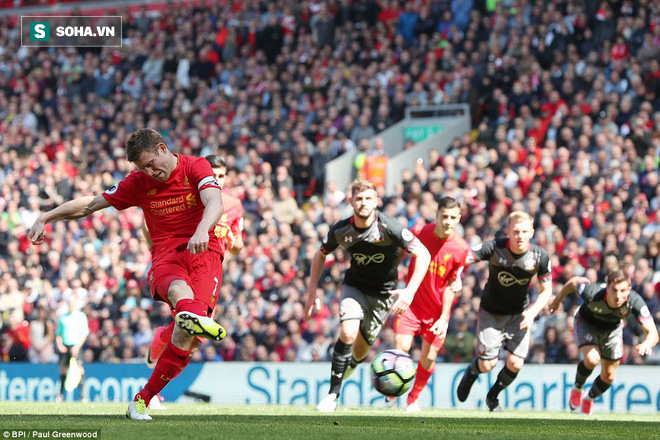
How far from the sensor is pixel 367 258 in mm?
11852

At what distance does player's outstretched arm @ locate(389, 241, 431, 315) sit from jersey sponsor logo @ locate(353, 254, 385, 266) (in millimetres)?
632

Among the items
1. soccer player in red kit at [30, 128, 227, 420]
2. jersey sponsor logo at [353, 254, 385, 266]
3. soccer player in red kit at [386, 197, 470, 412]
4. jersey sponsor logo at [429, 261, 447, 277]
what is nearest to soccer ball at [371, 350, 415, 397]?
jersey sponsor logo at [353, 254, 385, 266]

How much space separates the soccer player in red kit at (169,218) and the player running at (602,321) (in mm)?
5213

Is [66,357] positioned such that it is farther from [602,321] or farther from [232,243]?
[602,321]

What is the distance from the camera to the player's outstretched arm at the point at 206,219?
778cm

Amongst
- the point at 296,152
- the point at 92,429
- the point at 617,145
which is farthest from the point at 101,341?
the point at 92,429

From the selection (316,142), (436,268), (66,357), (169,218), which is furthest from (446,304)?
(316,142)

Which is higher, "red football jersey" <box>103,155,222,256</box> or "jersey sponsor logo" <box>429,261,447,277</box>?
"red football jersey" <box>103,155,222,256</box>

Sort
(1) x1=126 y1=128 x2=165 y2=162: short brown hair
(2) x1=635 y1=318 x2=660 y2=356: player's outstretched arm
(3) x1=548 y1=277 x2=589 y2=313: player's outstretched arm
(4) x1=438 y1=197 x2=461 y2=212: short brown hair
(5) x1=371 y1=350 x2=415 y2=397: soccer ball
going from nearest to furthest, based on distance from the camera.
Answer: (1) x1=126 y1=128 x2=165 y2=162: short brown hair < (5) x1=371 y1=350 x2=415 y2=397: soccer ball < (2) x1=635 y1=318 x2=660 y2=356: player's outstretched arm < (4) x1=438 y1=197 x2=461 y2=212: short brown hair < (3) x1=548 y1=277 x2=589 y2=313: player's outstretched arm

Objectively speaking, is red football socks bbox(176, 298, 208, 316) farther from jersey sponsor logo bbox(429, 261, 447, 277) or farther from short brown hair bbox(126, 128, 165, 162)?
jersey sponsor logo bbox(429, 261, 447, 277)

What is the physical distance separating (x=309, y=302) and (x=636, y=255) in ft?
21.5

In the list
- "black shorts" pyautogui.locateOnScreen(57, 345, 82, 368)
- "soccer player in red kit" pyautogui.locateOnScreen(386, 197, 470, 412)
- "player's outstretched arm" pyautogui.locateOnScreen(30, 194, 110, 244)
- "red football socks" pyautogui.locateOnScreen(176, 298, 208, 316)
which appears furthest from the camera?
"black shorts" pyautogui.locateOnScreen(57, 345, 82, 368)

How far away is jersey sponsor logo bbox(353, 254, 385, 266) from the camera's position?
11.8 m

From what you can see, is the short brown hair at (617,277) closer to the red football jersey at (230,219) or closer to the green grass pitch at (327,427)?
the green grass pitch at (327,427)
